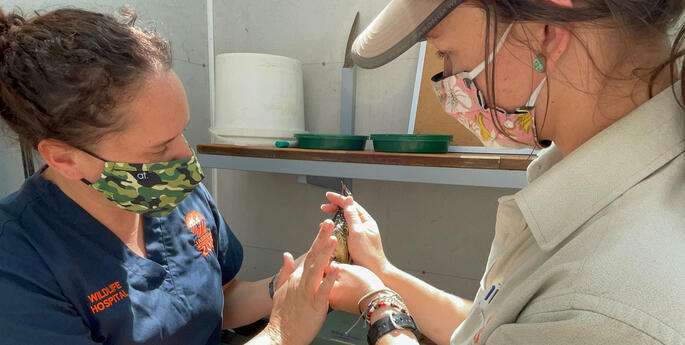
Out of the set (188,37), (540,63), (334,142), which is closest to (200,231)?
(334,142)

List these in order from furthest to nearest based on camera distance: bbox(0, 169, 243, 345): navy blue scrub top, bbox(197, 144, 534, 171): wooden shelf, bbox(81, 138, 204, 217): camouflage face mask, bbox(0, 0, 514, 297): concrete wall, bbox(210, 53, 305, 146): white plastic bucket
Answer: bbox(0, 0, 514, 297): concrete wall
bbox(210, 53, 305, 146): white plastic bucket
bbox(197, 144, 534, 171): wooden shelf
bbox(81, 138, 204, 217): camouflage face mask
bbox(0, 169, 243, 345): navy blue scrub top

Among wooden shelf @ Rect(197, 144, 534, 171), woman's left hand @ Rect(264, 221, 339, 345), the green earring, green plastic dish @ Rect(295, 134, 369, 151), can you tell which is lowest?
woman's left hand @ Rect(264, 221, 339, 345)

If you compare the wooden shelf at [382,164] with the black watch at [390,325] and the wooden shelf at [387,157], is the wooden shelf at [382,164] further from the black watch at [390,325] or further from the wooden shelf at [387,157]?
the black watch at [390,325]

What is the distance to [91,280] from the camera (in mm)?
824

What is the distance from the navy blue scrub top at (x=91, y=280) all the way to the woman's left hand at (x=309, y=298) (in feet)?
0.78

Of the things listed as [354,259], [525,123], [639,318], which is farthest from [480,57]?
[354,259]

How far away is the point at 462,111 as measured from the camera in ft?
2.17

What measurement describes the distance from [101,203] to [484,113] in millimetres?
893

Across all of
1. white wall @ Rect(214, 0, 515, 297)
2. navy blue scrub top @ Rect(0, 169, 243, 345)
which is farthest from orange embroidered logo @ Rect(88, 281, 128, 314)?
white wall @ Rect(214, 0, 515, 297)

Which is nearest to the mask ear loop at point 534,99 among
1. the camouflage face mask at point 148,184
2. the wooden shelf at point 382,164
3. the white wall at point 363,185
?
the wooden shelf at point 382,164

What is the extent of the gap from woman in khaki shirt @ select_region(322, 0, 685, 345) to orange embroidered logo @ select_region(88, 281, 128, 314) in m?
0.76

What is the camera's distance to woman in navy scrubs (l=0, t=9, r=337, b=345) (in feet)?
2.46

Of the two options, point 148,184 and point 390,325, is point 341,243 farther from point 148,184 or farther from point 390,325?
point 148,184

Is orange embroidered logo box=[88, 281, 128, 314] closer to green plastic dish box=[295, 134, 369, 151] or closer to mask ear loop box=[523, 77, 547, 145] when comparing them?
green plastic dish box=[295, 134, 369, 151]
